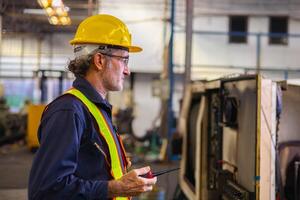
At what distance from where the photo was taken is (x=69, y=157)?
1801 mm

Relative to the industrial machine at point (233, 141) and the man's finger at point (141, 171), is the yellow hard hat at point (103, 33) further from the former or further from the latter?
the industrial machine at point (233, 141)

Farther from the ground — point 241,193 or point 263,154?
point 263,154

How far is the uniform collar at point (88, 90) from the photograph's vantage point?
6.70 feet

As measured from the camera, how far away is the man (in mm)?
1781

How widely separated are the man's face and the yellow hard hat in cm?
6

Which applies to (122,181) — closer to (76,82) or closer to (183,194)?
(76,82)

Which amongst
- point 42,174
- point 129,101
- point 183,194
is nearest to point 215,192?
point 183,194

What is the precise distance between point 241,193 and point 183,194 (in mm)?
2557

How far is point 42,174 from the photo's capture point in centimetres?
177

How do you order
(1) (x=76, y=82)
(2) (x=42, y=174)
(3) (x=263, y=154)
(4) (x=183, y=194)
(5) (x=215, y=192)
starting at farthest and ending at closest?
(4) (x=183, y=194) < (5) (x=215, y=192) < (3) (x=263, y=154) < (1) (x=76, y=82) < (2) (x=42, y=174)

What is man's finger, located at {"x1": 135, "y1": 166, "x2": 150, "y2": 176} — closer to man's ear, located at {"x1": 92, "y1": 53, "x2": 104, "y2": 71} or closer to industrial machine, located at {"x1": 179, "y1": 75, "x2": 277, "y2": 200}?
man's ear, located at {"x1": 92, "y1": 53, "x2": 104, "y2": 71}

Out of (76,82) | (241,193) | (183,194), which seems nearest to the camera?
(76,82)

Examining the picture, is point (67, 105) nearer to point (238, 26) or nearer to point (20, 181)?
point (20, 181)

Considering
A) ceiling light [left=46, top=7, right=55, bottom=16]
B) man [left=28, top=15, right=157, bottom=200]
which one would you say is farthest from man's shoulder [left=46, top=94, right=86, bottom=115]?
ceiling light [left=46, top=7, right=55, bottom=16]
